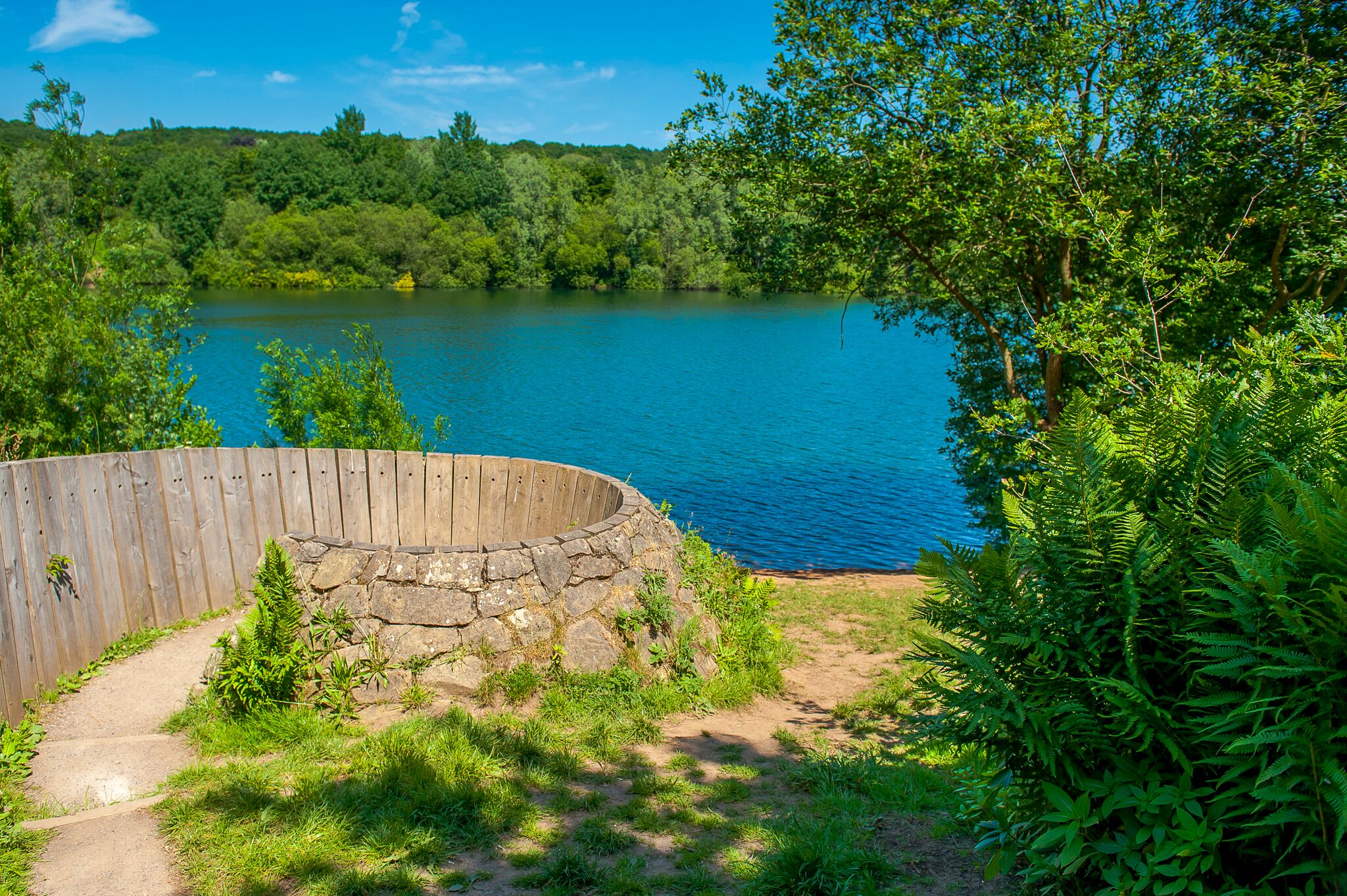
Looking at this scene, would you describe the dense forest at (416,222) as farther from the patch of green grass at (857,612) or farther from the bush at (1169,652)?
the bush at (1169,652)

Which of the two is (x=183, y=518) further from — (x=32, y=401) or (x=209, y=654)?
(x=32, y=401)

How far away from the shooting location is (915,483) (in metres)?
17.3

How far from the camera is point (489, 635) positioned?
5.22 meters

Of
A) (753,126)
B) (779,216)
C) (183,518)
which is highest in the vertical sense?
(753,126)

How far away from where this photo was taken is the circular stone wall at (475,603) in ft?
16.9

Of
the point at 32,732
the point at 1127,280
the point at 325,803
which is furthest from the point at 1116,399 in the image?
the point at 32,732

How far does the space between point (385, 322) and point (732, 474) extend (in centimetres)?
2418

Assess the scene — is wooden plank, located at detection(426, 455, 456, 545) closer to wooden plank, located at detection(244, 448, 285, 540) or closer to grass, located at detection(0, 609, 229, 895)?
wooden plank, located at detection(244, 448, 285, 540)

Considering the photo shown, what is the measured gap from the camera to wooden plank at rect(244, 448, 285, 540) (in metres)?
7.11

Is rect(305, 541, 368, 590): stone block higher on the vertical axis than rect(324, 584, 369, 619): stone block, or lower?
higher

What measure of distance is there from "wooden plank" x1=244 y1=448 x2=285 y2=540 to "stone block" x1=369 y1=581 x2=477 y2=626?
7.90 ft

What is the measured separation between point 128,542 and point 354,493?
72.4 inches

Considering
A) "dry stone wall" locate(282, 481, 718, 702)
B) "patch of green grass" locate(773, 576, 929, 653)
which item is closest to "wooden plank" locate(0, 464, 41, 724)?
"dry stone wall" locate(282, 481, 718, 702)

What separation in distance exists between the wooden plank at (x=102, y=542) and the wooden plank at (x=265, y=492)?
3.64 feet
